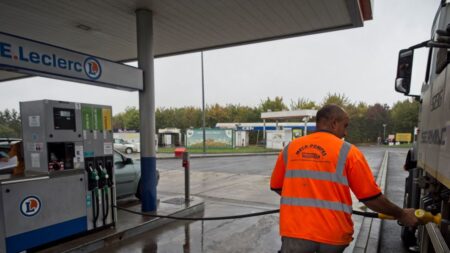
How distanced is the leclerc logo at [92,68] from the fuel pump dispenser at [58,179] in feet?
1.64

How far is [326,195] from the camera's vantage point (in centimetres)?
217

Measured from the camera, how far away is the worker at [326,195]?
7.03ft

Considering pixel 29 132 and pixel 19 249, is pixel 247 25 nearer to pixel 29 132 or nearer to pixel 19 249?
pixel 29 132

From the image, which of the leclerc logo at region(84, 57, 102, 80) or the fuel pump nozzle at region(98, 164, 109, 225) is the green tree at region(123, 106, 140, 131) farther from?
the leclerc logo at region(84, 57, 102, 80)

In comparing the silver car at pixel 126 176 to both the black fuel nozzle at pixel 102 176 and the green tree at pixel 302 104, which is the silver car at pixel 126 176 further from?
the green tree at pixel 302 104

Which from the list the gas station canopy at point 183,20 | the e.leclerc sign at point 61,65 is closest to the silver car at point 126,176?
the e.leclerc sign at point 61,65

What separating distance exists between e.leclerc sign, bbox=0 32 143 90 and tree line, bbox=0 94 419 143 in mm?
44723

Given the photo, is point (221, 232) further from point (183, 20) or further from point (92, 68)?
point (183, 20)

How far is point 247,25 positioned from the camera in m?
6.87

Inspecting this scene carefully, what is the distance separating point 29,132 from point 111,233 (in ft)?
6.61

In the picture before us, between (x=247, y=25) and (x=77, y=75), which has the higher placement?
(x=247, y=25)

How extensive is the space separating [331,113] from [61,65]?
12.7 feet

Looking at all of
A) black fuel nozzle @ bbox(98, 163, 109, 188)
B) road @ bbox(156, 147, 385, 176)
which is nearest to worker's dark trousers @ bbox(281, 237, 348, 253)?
black fuel nozzle @ bbox(98, 163, 109, 188)

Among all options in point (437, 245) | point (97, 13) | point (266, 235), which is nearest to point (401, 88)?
point (437, 245)
